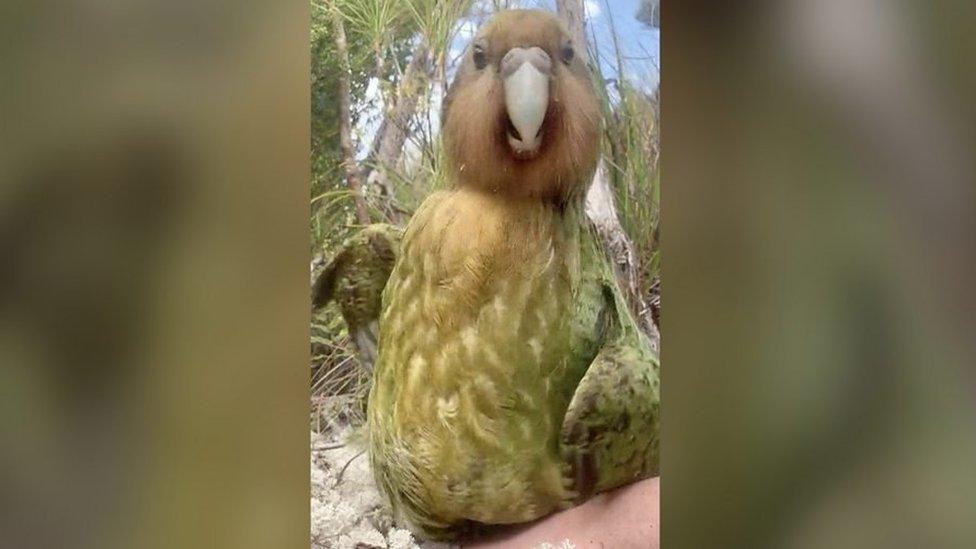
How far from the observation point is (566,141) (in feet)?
3.05

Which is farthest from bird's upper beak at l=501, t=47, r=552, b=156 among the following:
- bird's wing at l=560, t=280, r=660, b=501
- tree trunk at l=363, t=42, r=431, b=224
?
bird's wing at l=560, t=280, r=660, b=501

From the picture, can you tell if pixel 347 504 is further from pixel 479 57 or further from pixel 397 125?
pixel 479 57

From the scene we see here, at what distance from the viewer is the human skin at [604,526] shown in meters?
0.93

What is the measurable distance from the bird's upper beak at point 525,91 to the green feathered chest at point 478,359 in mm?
90

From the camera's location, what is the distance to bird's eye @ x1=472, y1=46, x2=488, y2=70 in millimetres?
903

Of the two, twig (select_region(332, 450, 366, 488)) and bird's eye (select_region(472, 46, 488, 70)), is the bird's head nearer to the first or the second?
bird's eye (select_region(472, 46, 488, 70))

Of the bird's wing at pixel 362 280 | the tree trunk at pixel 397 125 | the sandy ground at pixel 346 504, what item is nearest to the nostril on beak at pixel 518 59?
the tree trunk at pixel 397 125

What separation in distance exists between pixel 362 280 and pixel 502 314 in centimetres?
19

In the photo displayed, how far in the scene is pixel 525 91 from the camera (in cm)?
91

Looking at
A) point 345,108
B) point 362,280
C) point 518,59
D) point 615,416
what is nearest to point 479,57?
point 518,59

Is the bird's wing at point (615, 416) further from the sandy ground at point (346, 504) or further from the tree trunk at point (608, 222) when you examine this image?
the sandy ground at point (346, 504)
